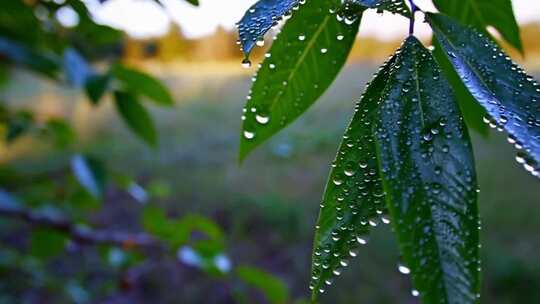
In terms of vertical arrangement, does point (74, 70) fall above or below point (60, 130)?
above

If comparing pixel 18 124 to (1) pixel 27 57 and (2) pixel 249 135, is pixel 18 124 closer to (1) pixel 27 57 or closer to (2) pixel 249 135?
(1) pixel 27 57

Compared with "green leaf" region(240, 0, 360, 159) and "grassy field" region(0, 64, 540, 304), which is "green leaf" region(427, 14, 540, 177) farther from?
"grassy field" region(0, 64, 540, 304)

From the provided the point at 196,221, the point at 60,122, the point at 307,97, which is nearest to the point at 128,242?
the point at 196,221

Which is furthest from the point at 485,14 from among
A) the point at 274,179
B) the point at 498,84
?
the point at 274,179

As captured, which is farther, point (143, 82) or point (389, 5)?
point (143, 82)

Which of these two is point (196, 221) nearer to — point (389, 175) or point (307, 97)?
point (307, 97)

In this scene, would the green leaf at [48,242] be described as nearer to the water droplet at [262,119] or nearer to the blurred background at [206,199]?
the blurred background at [206,199]
